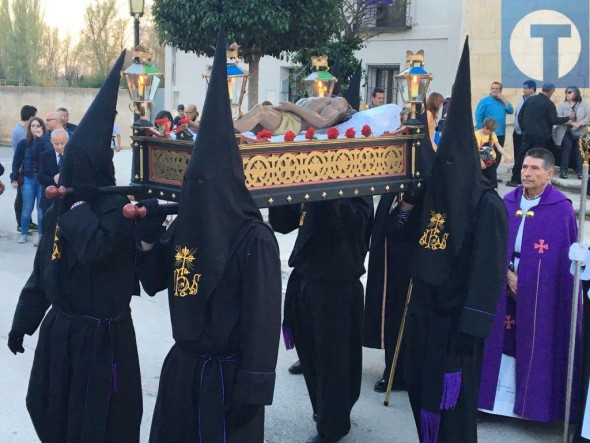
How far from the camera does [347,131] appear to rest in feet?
14.2

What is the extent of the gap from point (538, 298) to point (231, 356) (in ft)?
8.31

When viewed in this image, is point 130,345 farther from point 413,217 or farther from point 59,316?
point 413,217

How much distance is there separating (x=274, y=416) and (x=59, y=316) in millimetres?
1869

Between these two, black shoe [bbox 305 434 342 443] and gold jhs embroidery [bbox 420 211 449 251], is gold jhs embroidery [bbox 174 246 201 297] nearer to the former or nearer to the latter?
gold jhs embroidery [bbox 420 211 449 251]

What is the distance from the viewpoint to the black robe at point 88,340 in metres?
4.20

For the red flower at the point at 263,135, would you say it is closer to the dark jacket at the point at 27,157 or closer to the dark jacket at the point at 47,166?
the dark jacket at the point at 47,166

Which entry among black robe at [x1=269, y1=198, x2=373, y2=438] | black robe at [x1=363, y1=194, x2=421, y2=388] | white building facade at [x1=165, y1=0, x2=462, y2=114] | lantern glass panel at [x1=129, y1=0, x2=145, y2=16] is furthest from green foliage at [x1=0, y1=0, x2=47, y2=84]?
black robe at [x1=269, y1=198, x2=373, y2=438]

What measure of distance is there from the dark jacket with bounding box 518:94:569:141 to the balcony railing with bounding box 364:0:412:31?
8.84 m

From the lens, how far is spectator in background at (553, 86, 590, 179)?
13477 millimetres

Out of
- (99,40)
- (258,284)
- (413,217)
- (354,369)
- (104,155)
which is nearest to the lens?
(258,284)

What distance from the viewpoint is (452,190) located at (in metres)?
4.38

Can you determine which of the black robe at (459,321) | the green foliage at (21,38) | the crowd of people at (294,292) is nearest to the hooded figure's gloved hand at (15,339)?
the crowd of people at (294,292)

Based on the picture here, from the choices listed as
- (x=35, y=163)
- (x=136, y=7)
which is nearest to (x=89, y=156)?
(x=35, y=163)

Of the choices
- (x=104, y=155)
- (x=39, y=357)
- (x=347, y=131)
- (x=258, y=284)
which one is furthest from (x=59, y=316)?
(x=347, y=131)
